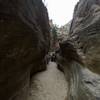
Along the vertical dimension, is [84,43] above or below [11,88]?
above

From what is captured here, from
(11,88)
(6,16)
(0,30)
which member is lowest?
(11,88)

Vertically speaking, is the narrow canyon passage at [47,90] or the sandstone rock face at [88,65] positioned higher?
the sandstone rock face at [88,65]

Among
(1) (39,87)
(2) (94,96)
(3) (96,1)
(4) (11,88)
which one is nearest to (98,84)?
(2) (94,96)

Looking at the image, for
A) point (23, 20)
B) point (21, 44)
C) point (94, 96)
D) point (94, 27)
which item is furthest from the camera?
point (94, 27)

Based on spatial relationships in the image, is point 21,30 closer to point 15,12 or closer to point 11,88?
point 15,12

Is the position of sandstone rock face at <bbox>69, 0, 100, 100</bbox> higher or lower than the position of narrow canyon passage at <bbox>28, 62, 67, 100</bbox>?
higher

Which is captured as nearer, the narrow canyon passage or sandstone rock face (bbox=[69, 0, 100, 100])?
sandstone rock face (bbox=[69, 0, 100, 100])

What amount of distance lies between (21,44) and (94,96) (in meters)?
1.91

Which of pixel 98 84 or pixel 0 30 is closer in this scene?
pixel 0 30

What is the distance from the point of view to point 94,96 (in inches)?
80.4

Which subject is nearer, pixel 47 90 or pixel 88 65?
pixel 88 65

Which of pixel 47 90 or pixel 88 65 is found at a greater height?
pixel 88 65

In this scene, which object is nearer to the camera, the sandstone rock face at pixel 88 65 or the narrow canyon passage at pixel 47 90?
the sandstone rock face at pixel 88 65

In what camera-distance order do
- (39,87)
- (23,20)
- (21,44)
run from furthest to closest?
(39,87) < (21,44) < (23,20)
